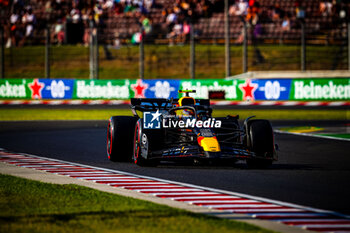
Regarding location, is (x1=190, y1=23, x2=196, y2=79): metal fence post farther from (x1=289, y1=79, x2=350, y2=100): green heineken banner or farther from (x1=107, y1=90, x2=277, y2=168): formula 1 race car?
(x1=107, y1=90, x2=277, y2=168): formula 1 race car

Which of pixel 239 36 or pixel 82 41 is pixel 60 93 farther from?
pixel 239 36

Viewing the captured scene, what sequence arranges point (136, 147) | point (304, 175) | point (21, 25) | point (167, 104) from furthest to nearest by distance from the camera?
point (21, 25)
point (167, 104)
point (136, 147)
point (304, 175)

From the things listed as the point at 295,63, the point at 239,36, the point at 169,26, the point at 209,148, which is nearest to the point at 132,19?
the point at 169,26

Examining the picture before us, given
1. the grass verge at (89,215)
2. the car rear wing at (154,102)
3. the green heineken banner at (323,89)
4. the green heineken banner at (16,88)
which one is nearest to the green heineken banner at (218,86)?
the green heineken banner at (323,89)

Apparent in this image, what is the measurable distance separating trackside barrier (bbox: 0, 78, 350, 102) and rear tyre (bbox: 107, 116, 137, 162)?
48.3 ft

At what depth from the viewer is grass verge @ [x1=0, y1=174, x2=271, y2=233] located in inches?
251

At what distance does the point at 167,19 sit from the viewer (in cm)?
3416

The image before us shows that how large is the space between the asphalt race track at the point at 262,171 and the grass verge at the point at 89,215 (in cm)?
154

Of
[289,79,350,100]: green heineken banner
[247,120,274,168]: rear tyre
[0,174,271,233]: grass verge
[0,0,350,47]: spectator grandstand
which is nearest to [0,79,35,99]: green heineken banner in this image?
[0,0,350,47]: spectator grandstand

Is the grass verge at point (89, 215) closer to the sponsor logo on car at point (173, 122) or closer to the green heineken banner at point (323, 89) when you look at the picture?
the sponsor logo on car at point (173, 122)

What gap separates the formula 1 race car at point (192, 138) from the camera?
35.3ft

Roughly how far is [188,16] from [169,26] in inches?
42.6

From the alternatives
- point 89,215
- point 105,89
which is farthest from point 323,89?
point 89,215

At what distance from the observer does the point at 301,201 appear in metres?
7.92
